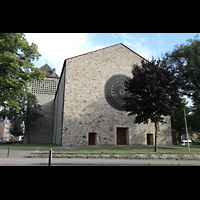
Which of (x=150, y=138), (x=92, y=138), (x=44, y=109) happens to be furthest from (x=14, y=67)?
(x=44, y=109)

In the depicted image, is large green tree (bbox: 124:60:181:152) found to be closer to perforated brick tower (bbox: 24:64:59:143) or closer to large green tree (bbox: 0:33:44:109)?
large green tree (bbox: 0:33:44:109)

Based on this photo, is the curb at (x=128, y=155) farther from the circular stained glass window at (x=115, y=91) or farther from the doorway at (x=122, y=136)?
the circular stained glass window at (x=115, y=91)

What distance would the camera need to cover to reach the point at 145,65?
16047 millimetres

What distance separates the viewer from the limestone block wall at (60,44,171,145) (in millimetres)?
21073

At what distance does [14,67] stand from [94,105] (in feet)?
37.8

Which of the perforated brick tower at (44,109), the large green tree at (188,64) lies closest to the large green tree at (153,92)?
the large green tree at (188,64)

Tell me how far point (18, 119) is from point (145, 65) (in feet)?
89.6

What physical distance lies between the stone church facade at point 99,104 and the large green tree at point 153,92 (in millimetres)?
7423

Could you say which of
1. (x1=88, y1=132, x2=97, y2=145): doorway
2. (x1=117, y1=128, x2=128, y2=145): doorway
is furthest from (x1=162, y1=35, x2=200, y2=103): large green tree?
(x1=88, y1=132, x2=97, y2=145): doorway

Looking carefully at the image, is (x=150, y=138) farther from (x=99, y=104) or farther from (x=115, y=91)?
Result: (x=99, y=104)

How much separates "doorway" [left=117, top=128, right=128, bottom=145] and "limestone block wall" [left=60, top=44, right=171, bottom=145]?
0.52 meters

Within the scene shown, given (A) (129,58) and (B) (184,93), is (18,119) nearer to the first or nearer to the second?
(A) (129,58)

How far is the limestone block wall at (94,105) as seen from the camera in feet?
69.1
